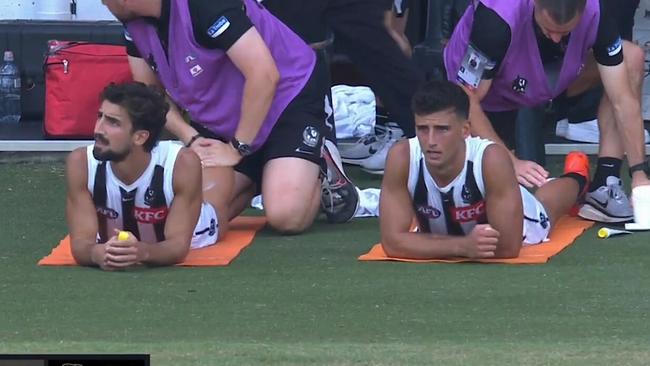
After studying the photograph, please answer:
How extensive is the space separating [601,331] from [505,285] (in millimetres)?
729

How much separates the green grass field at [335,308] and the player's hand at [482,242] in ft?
0.20

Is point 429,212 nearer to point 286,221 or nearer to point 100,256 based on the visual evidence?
point 286,221

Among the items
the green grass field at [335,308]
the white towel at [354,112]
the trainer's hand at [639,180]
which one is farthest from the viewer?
the white towel at [354,112]

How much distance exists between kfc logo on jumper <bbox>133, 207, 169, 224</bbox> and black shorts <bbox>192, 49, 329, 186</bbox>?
2.81 feet

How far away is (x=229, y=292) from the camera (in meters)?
5.21

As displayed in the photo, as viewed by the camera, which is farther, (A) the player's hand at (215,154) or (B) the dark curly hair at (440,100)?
(A) the player's hand at (215,154)

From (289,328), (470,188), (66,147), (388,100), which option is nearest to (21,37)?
(66,147)

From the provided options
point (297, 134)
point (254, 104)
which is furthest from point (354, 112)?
point (254, 104)

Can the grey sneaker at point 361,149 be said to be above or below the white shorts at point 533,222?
below

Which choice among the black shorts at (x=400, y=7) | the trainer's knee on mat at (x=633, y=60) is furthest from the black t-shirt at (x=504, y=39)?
the black shorts at (x=400, y=7)

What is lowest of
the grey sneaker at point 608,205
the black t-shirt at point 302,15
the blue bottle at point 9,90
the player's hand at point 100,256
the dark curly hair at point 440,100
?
the blue bottle at point 9,90

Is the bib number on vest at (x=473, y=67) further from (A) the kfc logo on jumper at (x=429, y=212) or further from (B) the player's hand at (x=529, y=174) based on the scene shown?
(A) the kfc logo on jumper at (x=429, y=212)

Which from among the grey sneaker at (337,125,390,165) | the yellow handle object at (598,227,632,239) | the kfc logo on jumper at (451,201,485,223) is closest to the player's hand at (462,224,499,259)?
the kfc logo on jumper at (451,201,485,223)

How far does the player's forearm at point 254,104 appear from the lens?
6.13 m
